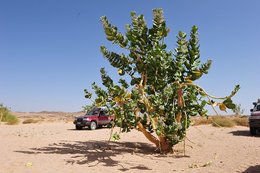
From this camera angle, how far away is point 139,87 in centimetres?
1042

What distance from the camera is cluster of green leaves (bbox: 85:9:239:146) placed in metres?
10.3

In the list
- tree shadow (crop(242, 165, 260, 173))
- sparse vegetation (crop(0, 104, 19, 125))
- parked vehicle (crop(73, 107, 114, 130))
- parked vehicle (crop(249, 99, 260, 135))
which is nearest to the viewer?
tree shadow (crop(242, 165, 260, 173))

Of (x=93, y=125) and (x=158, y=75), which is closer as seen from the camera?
(x=158, y=75)

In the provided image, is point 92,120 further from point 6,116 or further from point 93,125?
point 6,116

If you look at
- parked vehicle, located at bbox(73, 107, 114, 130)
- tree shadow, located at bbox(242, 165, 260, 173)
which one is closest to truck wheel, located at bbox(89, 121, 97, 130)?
parked vehicle, located at bbox(73, 107, 114, 130)

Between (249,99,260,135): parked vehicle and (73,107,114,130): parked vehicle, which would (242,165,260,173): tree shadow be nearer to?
(249,99,260,135): parked vehicle

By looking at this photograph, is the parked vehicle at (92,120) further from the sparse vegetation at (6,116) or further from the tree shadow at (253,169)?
the tree shadow at (253,169)

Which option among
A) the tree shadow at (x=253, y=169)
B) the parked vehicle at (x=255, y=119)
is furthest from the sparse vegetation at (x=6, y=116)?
the tree shadow at (x=253, y=169)

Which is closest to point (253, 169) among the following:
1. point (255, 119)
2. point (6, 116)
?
point (255, 119)

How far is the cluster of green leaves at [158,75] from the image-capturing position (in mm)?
10336

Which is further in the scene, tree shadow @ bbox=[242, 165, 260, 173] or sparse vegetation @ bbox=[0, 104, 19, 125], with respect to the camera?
sparse vegetation @ bbox=[0, 104, 19, 125]

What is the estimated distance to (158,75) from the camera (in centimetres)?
1076

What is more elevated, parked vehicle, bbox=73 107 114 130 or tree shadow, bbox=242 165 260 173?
parked vehicle, bbox=73 107 114 130

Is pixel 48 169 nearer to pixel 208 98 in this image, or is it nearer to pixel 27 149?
pixel 27 149
